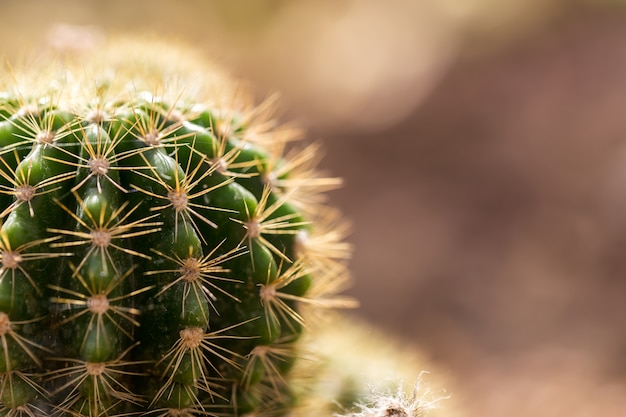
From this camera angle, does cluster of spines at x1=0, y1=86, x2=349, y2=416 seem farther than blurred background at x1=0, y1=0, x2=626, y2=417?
No

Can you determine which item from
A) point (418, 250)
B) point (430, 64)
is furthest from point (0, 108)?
point (430, 64)

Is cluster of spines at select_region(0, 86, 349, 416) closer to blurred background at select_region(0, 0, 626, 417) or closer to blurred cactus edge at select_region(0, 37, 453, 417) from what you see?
blurred cactus edge at select_region(0, 37, 453, 417)

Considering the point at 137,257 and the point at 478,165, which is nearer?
Result: the point at 137,257

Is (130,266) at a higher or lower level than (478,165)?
lower

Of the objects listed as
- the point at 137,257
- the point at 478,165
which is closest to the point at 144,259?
the point at 137,257

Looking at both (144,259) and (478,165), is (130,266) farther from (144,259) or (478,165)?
(478,165)

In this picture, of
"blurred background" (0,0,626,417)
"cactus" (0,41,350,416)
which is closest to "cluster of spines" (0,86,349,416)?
"cactus" (0,41,350,416)

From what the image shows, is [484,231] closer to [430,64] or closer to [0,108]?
[430,64]
